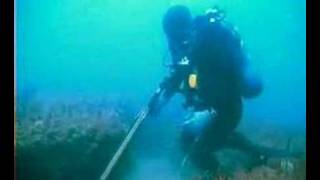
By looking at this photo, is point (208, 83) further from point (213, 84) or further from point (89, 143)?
point (89, 143)

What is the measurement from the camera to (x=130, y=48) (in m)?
1.31

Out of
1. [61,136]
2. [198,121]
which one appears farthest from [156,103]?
[61,136]

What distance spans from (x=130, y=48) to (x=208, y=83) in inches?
10.1

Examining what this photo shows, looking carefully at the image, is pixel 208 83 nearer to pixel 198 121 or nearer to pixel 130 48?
pixel 198 121

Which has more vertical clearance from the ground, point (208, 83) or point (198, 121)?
point (208, 83)

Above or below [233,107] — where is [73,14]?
above

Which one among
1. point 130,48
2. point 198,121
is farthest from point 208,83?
point 130,48

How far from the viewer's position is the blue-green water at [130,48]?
1.31 meters

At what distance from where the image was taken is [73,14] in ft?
4.34

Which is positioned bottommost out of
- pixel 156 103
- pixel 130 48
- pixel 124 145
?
pixel 124 145
